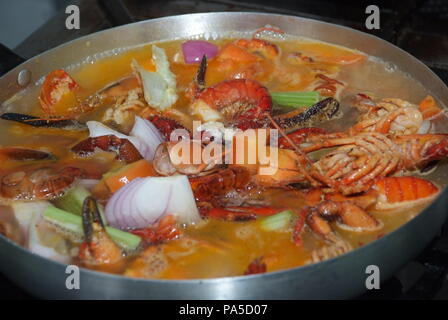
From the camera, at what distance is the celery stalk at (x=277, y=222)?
1973 millimetres

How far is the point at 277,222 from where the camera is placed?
6.48 ft

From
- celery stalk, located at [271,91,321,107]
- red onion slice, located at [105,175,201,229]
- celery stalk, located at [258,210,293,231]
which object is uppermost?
celery stalk, located at [271,91,321,107]

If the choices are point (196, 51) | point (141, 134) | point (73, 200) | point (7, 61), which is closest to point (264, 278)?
point (73, 200)

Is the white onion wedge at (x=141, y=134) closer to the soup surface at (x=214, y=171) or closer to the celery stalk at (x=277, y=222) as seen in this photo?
the soup surface at (x=214, y=171)

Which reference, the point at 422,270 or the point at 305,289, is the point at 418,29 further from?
the point at 305,289

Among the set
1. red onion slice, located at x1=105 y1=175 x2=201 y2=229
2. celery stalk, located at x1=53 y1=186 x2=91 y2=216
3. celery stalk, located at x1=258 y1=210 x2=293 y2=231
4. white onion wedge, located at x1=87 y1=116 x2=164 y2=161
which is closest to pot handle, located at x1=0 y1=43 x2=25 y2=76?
white onion wedge, located at x1=87 y1=116 x2=164 y2=161

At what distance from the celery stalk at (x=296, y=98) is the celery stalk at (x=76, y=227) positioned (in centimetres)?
103

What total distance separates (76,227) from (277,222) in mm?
664

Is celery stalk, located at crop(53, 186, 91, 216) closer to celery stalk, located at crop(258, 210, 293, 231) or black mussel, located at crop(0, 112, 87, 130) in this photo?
black mussel, located at crop(0, 112, 87, 130)

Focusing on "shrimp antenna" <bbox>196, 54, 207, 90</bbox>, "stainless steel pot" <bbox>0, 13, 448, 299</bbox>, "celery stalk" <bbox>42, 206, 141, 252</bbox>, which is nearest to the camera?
"stainless steel pot" <bbox>0, 13, 448, 299</bbox>

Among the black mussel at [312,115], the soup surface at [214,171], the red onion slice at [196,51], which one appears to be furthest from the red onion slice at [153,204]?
the red onion slice at [196,51]

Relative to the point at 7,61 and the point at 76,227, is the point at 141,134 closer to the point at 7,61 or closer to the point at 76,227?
the point at 76,227

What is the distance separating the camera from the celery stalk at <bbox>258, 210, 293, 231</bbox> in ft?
6.47

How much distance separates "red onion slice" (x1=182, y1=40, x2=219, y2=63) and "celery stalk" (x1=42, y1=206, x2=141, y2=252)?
1268mm
